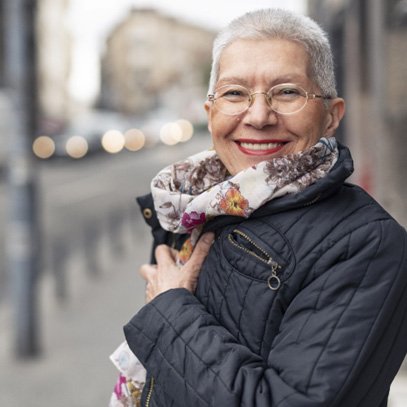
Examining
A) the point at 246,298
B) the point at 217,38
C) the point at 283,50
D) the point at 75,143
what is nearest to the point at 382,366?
the point at 246,298

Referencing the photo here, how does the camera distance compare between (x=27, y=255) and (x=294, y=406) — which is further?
(x=27, y=255)

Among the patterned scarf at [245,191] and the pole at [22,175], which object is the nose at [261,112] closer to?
the patterned scarf at [245,191]

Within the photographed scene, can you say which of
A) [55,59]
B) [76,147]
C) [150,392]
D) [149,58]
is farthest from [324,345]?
[149,58]

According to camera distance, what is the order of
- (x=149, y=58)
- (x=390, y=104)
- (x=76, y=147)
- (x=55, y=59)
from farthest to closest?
(x=149, y=58)
(x=55, y=59)
(x=76, y=147)
(x=390, y=104)

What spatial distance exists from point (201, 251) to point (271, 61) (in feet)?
1.45

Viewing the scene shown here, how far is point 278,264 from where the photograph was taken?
1428 mm

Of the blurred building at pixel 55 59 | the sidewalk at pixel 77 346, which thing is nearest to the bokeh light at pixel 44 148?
the sidewalk at pixel 77 346

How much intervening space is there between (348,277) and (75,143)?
85.9 ft

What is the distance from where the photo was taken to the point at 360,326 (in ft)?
4.40

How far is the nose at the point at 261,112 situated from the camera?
150cm

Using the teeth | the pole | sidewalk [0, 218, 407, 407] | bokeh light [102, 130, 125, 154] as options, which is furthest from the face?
bokeh light [102, 130, 125, 154]

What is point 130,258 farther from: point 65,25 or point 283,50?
point 65,25

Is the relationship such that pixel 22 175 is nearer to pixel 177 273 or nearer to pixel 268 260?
pixel 177 273

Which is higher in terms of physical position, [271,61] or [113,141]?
[271,61]
